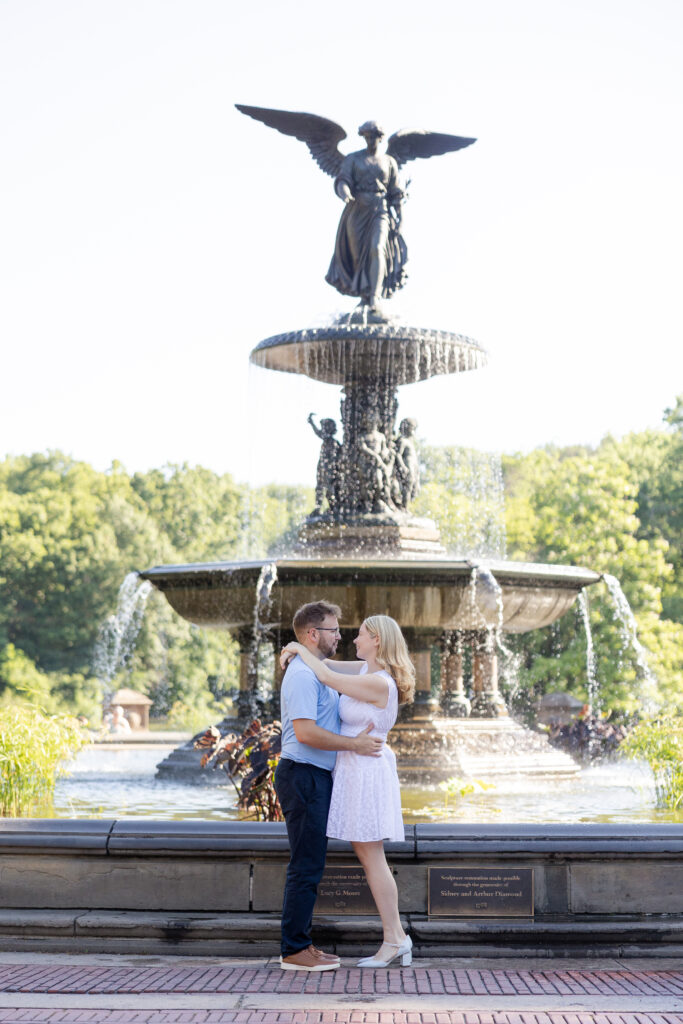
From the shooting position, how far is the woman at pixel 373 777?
21.7ft

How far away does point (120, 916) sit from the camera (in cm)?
718

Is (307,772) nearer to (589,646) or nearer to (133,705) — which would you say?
(589,646)

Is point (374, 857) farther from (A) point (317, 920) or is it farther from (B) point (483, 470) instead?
(B) point (483, 470)

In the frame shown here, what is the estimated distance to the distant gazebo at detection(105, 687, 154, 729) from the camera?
41750 millimetres

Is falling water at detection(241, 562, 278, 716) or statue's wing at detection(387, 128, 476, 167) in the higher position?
statue's wing at detection(387, 128, 476, 167)

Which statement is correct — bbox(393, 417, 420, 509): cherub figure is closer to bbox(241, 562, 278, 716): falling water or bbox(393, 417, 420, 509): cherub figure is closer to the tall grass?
bbox(241, 562, 278, 716): falling water

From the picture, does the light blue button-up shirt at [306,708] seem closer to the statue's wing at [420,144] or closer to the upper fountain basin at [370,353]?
the upper fountain basin at [370,353]

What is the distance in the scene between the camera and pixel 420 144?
671 inches

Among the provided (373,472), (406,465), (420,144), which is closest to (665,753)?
(373,472)

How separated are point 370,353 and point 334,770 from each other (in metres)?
9.58

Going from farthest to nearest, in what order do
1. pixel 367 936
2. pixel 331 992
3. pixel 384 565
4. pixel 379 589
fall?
pixel 379 589
pixel 384 565
pixel 367 936
pixel 331 992

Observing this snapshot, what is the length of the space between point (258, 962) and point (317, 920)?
40cm

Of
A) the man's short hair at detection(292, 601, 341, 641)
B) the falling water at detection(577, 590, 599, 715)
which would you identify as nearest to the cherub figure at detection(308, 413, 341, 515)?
the falling water at detection(577, 590, 599, 715)

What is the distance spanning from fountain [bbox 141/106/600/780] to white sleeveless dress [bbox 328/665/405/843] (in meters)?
6.52
